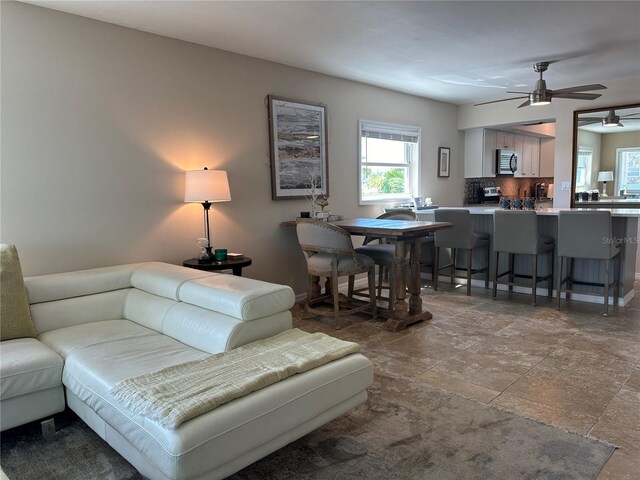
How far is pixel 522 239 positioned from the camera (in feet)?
15.0

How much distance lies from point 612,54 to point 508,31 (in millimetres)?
1509

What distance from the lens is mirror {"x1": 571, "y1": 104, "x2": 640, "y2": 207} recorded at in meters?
5.60

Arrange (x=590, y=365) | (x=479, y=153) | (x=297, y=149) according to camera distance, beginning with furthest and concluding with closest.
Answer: (x=479, y=153)
(x=297, y=149)
(x=590, y=365)

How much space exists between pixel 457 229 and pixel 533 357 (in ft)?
6.65

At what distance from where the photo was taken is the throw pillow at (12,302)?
251 centimetres

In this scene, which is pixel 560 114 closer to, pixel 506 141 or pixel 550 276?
pixel 506 141

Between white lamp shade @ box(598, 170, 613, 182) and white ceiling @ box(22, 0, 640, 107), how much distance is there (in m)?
1.27

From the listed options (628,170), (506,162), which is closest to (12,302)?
(628,170)

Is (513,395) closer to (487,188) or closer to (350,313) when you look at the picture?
(350,313)

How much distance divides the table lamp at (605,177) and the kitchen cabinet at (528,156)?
1.93 m

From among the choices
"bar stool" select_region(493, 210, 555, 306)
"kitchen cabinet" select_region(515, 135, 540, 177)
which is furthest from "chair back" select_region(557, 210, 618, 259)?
"kitchen cabinet" select_region(515, 135, 540, 177)

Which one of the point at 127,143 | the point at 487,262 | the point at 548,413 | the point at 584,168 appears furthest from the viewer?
the point at 584,168

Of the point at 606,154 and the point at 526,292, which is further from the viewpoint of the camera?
the point at 606,154

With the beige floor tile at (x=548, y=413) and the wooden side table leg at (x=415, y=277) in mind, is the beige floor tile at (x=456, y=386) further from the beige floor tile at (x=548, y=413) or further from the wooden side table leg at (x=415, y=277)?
the wooden side table leg at (x=415, y=277)
